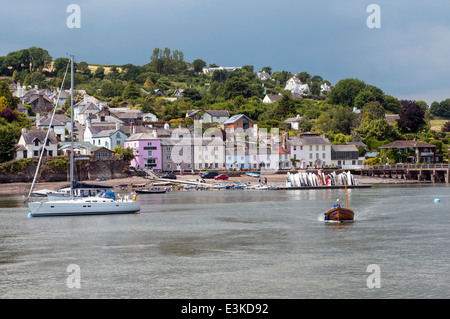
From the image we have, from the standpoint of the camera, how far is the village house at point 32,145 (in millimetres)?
97125

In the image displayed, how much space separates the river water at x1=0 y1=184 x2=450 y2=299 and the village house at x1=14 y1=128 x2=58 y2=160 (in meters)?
41.2

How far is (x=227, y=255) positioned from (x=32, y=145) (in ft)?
232

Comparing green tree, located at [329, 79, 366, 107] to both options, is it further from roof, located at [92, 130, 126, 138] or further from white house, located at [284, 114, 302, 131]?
roof, located at [92, 130, 126, 138]

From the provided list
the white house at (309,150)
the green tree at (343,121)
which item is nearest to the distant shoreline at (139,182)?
the white house at (309,150)

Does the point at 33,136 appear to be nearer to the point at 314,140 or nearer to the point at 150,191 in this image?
the point at 150,191

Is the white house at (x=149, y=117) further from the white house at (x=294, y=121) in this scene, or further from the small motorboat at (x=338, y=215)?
the small motorboat at (x=338, y=215)

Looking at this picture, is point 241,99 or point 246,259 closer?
point 246,259

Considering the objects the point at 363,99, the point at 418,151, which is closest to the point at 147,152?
the point at 418,151

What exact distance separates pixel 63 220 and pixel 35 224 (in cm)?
295

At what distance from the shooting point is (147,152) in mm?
109312

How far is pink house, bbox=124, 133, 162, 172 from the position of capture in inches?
4291

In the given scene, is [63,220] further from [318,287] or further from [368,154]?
[368,154]
